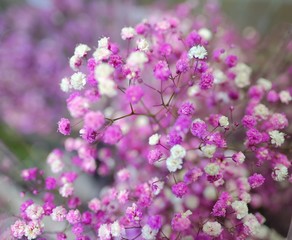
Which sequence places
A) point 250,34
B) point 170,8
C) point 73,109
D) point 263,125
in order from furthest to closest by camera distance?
point 170,8, point 250,34, point 263,125, point 73,109

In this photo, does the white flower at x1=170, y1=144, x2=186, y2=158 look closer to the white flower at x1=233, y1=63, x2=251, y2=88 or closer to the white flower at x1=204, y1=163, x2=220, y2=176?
the white flower at x1=204, y1=163, x2=220, y2=176

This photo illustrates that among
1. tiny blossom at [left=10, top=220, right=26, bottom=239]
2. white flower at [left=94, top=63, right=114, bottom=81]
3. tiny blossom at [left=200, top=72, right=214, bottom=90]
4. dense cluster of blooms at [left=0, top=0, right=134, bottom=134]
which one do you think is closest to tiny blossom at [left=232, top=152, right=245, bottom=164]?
tiny blossom at [left=200, top=72, right=214, bottom=90]

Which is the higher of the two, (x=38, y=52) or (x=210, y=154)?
(x=38, y=52)

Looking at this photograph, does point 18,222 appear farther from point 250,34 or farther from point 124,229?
point 250,34

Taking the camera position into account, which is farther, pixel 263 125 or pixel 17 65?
pixel 17 65

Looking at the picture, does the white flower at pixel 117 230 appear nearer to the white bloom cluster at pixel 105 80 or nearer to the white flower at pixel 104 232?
the white flower at pixel 104 232

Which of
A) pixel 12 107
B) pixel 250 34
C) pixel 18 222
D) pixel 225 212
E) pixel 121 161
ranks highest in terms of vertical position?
pixel 12 107

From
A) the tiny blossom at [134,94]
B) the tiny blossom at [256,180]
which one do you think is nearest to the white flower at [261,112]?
the tiny blossom at [256,180]

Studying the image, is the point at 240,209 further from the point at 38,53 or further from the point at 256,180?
the point at 38,53

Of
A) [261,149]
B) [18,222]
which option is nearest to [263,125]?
[261,149]
